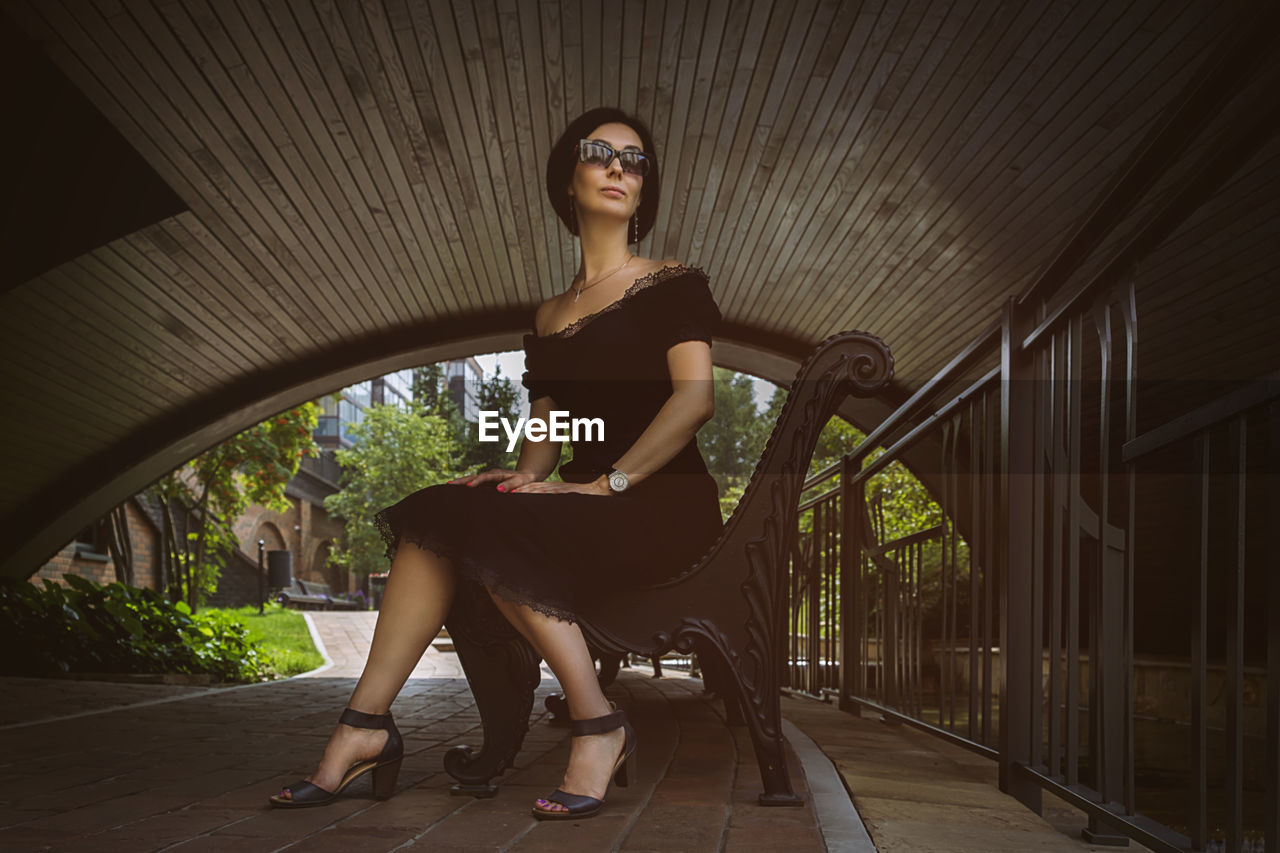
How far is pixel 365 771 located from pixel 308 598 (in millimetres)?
27286

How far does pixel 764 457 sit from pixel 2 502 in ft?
36.2

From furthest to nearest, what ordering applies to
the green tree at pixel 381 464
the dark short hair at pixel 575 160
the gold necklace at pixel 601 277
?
the green tree at pixel 381 464
the dark short hair at pixel 575 160
the gold necklace at pixel 601 277

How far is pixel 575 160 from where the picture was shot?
269 cm

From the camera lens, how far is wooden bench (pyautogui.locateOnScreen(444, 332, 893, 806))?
220 cm

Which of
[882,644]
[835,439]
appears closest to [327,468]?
[835,439]

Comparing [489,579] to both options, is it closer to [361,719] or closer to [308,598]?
[361,719]

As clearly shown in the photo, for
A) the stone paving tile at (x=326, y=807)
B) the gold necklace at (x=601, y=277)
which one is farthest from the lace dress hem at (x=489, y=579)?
the gold necklace at (x=601, y=277)

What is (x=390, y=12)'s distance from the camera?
6145 mm

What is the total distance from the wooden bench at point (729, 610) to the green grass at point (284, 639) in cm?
743

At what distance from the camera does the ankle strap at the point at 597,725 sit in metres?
2.06

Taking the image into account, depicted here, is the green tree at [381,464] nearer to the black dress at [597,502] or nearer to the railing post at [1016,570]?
the black dress at [597,502]

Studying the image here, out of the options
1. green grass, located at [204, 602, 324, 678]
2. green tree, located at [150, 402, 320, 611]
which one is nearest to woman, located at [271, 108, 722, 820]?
green grass, located at [204, 602, 324, 678]

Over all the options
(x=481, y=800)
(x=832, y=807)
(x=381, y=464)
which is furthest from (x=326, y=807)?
(x=381, y=464)

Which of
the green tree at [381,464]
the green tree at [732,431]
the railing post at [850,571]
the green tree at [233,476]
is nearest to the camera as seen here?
the railing post at [850,571]
